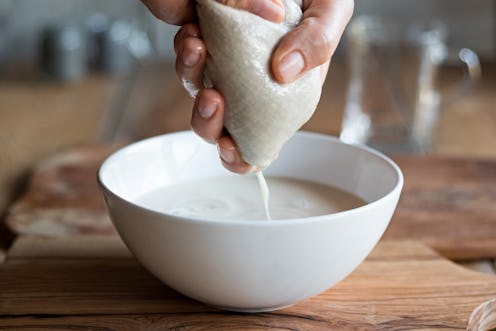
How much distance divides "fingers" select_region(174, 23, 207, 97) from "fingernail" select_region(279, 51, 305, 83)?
0.23 feet

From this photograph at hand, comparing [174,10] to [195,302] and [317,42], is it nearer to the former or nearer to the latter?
[317,42]

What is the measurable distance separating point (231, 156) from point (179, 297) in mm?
156

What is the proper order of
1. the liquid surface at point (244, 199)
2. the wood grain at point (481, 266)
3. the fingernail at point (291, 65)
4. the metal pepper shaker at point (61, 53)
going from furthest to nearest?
the metal pepper shaker at point (61, 53)
the wood grain at point (481, 266)
the liquid surface at point (244, 199)
the fingernail at point (291, 65)

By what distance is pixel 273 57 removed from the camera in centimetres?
66

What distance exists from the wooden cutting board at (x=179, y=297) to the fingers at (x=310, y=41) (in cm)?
23

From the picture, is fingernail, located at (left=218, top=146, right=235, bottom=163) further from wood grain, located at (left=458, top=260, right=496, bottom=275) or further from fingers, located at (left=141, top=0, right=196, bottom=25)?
wood grain, located at (left=458, top=260, right=496, bottom=275)

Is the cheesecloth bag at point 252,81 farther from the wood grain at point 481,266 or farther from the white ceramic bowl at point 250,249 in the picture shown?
the wood grain at point 481,266

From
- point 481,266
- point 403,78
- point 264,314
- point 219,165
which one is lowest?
point 264,314

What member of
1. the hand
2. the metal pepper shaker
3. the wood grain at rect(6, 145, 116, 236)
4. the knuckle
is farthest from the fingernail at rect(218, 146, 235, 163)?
the metal pepper shaker

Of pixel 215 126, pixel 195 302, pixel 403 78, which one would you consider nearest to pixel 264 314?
pixel 195 302

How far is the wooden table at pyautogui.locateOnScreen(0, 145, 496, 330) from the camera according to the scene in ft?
Answer: 2.41

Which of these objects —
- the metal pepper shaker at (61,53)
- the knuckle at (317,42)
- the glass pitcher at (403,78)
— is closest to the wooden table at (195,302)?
the knuckle at (317,42)

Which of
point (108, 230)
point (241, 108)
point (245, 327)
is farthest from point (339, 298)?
point (108, 230)

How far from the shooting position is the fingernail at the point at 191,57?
26.5 inches
